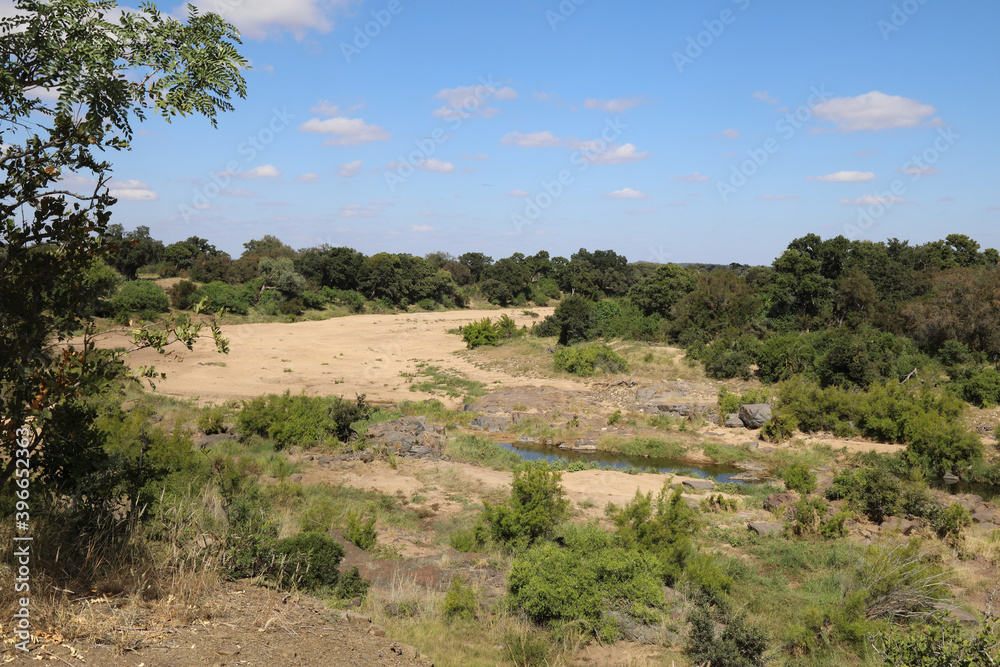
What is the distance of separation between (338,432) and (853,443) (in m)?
16.4

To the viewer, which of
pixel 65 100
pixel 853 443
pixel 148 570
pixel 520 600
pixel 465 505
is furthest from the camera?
pixel 853 443

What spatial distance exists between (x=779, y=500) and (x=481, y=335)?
24.3 m

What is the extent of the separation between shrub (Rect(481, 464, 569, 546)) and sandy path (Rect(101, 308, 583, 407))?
1365cm

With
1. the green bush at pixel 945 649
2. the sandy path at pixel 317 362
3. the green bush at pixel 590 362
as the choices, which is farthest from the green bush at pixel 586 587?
the green bush at pixel 590 362

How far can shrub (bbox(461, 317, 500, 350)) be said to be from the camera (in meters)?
36.7

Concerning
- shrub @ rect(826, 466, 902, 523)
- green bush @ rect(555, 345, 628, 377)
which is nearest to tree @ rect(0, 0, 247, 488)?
shrub @ rect(826, 466, 902, 523)

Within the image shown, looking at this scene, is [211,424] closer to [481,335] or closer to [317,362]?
Answer: [317,362]

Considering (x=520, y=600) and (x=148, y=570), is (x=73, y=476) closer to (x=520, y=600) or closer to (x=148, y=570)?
(x=148, y=570)

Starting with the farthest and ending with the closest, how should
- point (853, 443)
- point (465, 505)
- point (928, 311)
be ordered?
point (928, 311) < point (853, 443) < point (465, 505)

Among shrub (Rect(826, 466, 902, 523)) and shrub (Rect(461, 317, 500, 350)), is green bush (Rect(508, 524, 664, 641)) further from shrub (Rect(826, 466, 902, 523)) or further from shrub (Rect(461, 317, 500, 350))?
shrub (Rect(461, 317, 500, 350))

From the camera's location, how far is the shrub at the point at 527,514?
34.9ft

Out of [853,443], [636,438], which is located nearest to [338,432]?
[636,438]

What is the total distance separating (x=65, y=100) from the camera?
159 inches

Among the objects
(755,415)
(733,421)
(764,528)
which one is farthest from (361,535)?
(755,415)
